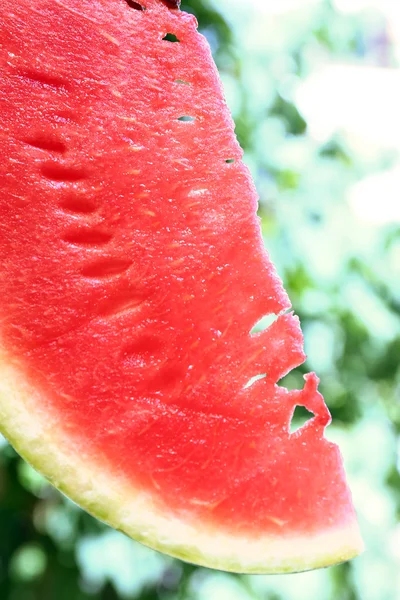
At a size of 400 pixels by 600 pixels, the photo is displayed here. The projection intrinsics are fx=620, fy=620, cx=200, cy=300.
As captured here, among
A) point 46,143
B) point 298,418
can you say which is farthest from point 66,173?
point 298,418

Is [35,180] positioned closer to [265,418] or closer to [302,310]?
[265,418]

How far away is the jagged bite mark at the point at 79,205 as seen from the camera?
0.37 metres

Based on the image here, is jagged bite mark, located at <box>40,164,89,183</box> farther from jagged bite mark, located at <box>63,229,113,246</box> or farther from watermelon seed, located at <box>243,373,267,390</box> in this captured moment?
watermelon seed, located at <box>243,373,267,390</box>

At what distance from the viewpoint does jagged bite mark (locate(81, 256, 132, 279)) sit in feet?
1.22

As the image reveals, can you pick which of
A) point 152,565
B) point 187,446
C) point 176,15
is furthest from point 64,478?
point 152,565

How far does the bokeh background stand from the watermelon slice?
0.57 meters

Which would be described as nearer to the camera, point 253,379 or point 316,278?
point 253,379

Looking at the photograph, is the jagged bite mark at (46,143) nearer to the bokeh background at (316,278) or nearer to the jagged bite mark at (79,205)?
the jagged bite mark at (79,205)

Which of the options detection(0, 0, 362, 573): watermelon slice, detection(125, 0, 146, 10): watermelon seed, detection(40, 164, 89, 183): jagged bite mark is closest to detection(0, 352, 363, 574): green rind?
detection(0, 0, 362, 573): watermelon slice

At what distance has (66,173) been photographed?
38 centimetres

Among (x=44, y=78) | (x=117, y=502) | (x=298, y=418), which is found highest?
(x=44, y=78)

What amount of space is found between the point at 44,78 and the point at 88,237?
100 mm

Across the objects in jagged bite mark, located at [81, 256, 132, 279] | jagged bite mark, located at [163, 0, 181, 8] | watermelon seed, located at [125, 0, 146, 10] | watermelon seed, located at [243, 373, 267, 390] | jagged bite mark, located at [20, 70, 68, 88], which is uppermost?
jagged bite mark, located at [163, 0, 181, 8]

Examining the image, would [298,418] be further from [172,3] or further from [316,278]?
[172,3]
